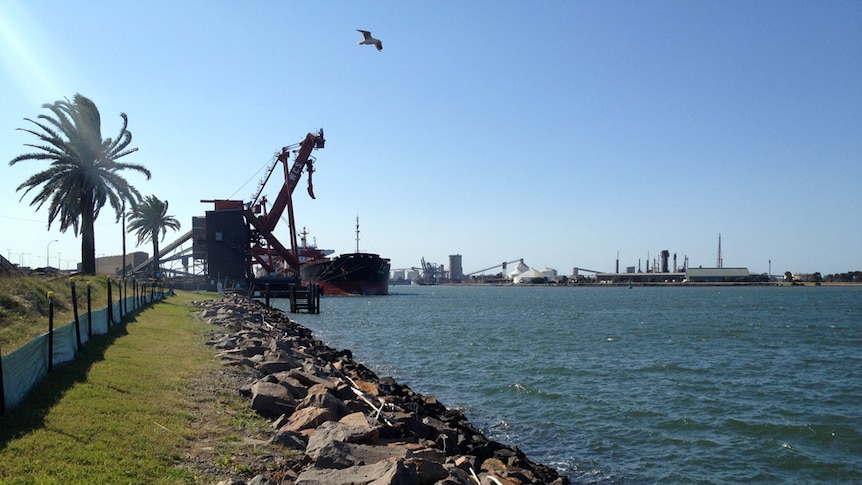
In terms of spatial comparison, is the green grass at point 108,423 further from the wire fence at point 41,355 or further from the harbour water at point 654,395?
the harbour water at point 654,395

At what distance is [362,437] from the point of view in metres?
7.98

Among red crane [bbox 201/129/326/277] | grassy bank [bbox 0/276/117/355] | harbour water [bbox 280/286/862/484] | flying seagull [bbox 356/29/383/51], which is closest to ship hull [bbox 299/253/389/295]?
red crane [bbox 201/129/326/277]

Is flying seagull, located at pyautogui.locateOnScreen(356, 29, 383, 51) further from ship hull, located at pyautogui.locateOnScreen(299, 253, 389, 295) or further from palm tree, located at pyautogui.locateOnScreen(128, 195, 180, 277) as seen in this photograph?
ship hull, located at pyautogui.locateOnScreen(299, 253, 389, 295)

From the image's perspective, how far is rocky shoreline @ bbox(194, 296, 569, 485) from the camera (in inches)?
257

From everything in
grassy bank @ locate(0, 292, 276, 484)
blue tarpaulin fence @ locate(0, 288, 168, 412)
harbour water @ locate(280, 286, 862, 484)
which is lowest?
harbour water @ locate(280, 286, 862, 484)

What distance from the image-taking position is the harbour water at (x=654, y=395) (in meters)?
12.0

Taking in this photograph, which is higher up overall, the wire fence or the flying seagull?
the flying seagull

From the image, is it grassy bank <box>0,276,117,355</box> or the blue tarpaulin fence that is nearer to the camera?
the blue tarpaulin fence

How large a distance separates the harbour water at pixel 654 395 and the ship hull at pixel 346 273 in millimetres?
44283

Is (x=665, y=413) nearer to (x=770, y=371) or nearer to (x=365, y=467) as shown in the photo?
(x=770, y=371)

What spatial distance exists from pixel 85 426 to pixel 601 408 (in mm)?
12149

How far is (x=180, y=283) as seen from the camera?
64.6 m

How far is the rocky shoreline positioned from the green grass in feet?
3.25

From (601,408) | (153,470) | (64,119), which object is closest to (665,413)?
(601,408)
